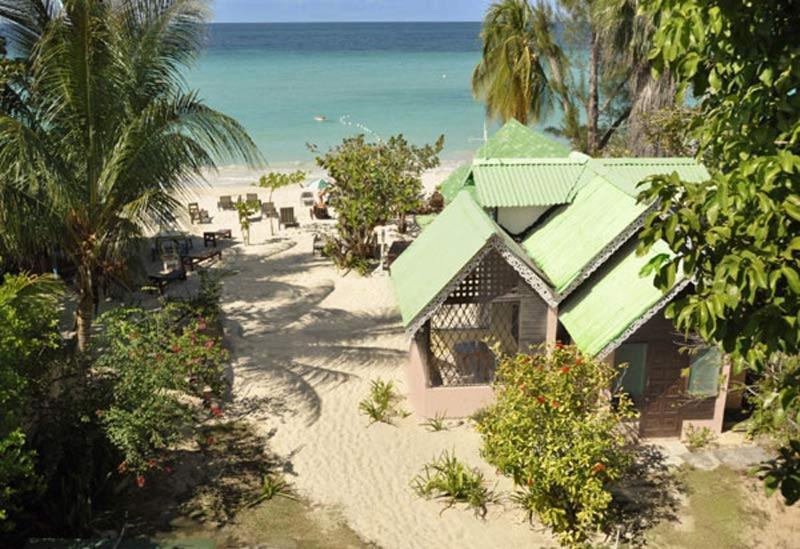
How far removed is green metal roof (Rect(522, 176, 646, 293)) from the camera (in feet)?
49.2

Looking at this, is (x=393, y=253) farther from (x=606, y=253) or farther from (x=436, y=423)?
(x=606, y=253)

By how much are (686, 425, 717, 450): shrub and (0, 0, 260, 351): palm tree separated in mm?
10570

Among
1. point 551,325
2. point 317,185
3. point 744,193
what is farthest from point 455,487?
point 317,185

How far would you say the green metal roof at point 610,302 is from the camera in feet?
45.3

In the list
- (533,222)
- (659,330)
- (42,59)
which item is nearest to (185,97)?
(42,59)

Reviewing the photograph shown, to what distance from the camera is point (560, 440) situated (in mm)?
11805

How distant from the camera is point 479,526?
12695 mm

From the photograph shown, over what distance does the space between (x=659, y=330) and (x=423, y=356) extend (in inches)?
192

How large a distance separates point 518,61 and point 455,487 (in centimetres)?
2039

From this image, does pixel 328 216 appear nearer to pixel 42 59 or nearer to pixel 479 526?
pixel 42 59

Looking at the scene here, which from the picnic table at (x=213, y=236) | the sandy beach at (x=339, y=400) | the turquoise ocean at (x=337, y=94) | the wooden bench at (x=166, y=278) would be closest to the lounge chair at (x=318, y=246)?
the sandy beach at (x=339, y=400)

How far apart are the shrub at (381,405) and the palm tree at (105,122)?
5.86 m

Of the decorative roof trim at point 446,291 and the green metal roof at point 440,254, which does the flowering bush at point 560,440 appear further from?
the green metal roof at point 440,254

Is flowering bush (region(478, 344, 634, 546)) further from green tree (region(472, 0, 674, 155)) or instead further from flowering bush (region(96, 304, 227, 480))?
green tree (region(472, 0, 674, 155))
